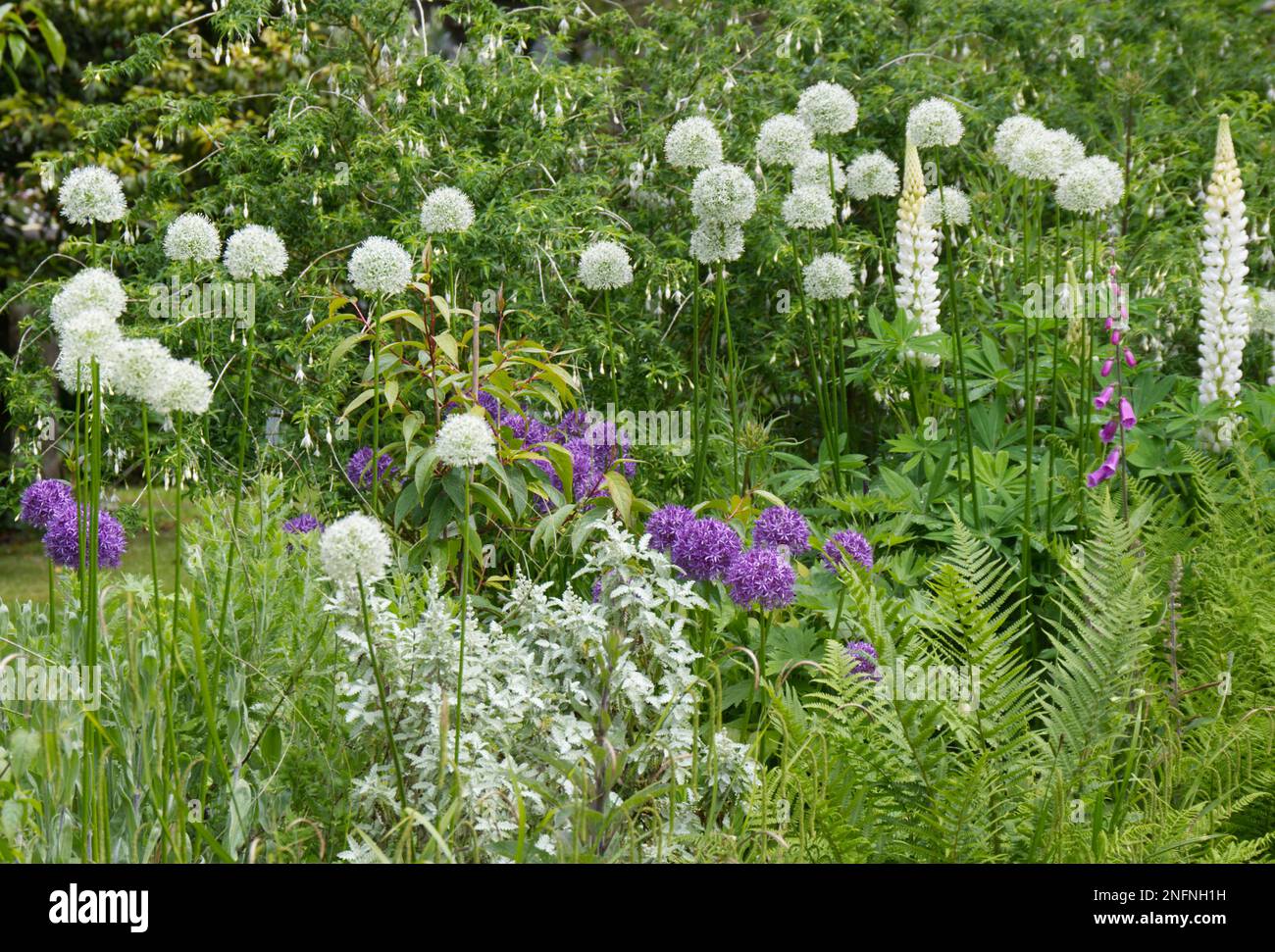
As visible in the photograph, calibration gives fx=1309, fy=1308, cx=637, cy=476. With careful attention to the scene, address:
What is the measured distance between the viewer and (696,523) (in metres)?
3.25

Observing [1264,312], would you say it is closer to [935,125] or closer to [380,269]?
[935,125]

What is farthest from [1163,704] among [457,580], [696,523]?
[457,580]

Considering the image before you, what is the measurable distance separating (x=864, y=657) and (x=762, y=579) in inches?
14.4

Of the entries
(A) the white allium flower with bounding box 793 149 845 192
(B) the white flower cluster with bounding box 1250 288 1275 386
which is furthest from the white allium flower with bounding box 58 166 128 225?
(B) the white flower cluster with bounding box 1250 288 1275 386

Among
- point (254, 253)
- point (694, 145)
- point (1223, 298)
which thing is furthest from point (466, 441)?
point (1223, 298)

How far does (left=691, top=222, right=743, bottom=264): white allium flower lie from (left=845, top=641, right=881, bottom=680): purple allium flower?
3.99 feet

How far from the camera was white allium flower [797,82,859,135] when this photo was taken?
4148mm

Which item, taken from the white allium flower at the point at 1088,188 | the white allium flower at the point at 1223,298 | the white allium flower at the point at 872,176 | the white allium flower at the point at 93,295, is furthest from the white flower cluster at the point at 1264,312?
the white allium flower at the point at 93,295

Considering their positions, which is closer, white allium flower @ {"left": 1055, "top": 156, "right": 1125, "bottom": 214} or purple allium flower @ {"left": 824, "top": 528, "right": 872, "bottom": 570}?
purple allium flower @ {"left": 824, "top": 528, "right": 872, "bottom": 570}

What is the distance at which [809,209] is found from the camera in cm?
417

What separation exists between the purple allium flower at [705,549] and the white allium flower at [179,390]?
136 cm

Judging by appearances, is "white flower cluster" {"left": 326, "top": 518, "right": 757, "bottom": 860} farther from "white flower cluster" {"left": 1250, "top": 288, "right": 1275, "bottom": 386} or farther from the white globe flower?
"white flower cluster" {"left": 1250, "top": 288, "right": 1275, "bottom": 386}

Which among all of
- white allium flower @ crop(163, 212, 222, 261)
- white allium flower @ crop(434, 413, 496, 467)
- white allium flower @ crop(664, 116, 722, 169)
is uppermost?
white allium flower @ crop(664, 116, 722, 169)

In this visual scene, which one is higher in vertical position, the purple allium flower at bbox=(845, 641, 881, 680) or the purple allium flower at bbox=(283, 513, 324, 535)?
the purple allium flower at bbox=(283, 513, 324, 535)
